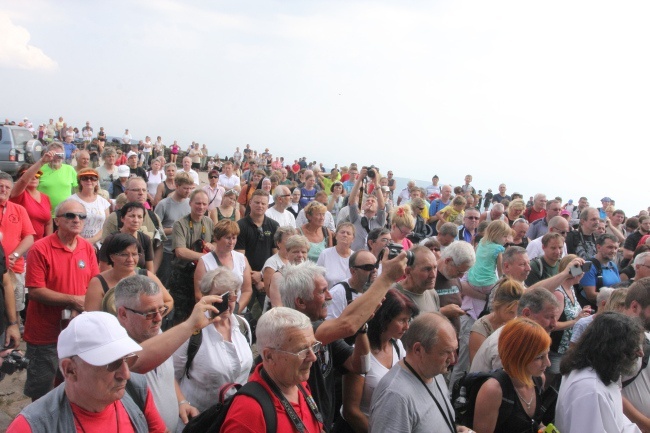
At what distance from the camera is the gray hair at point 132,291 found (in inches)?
112

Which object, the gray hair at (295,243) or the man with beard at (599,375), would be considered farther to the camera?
the gray hair at (295,243)

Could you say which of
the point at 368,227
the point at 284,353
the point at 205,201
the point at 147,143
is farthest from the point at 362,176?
the point at 147,143

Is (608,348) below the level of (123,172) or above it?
above

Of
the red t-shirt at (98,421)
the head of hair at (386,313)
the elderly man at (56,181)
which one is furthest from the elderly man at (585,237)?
the red t-shirt at (98,421)

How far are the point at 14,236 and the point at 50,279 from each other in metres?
1.25

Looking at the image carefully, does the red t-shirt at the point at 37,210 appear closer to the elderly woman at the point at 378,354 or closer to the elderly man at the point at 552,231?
the elderly woman at the point at 378,354

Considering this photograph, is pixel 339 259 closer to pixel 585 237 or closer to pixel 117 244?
pixel 117 244

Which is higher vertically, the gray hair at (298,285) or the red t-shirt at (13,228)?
the gray hair at (298,285)

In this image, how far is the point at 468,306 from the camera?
5457mm

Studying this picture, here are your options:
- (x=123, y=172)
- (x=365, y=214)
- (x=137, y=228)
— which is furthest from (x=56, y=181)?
(x=365, y=214)

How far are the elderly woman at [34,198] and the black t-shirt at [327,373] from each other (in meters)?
4.20

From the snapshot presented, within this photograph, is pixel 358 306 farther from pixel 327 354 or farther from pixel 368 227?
pixel 368 227

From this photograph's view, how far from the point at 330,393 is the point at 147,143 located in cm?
2145

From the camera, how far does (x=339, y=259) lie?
5.87 metres
